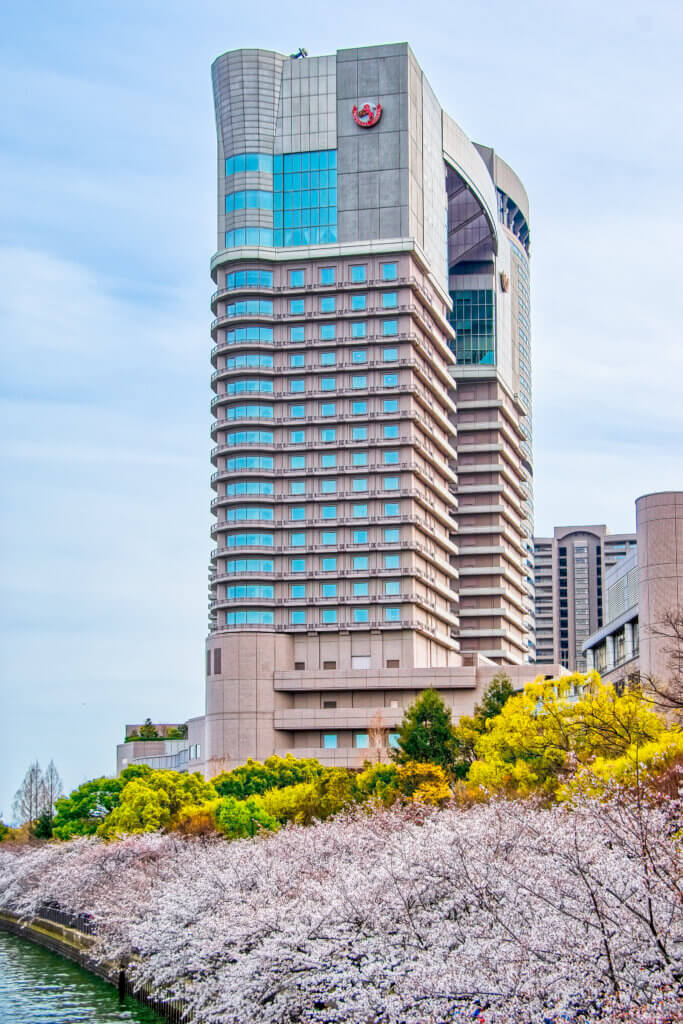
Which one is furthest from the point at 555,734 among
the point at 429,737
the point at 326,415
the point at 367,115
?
the point at 367,115

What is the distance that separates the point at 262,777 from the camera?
362 ft

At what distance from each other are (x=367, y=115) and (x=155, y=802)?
9696cm

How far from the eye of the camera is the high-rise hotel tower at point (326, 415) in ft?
501

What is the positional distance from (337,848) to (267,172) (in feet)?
398

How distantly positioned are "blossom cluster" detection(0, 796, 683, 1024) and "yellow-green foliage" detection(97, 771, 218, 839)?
27.5 metres

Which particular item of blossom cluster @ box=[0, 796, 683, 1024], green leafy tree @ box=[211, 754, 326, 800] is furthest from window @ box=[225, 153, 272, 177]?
blossom cluster @ box=[0, 796, 683, 1024]

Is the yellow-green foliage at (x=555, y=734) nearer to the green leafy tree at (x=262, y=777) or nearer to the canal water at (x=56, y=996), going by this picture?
the canal water at (x=56, y=996)

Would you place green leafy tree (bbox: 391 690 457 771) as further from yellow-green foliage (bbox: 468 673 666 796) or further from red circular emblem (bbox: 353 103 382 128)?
red circular emblem (bbox: 353 103 382 128)

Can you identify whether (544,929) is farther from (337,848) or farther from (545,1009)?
(337,848)

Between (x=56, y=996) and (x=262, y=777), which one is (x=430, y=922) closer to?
(x=56, y=996)

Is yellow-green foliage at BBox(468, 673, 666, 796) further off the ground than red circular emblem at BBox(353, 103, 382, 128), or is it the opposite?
red circular emblem at BBox(353, 103, 382, 128)

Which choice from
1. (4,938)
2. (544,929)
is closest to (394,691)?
(4,938)

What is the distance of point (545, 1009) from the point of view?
1095 inches

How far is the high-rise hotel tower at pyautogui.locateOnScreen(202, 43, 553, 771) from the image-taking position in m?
153
